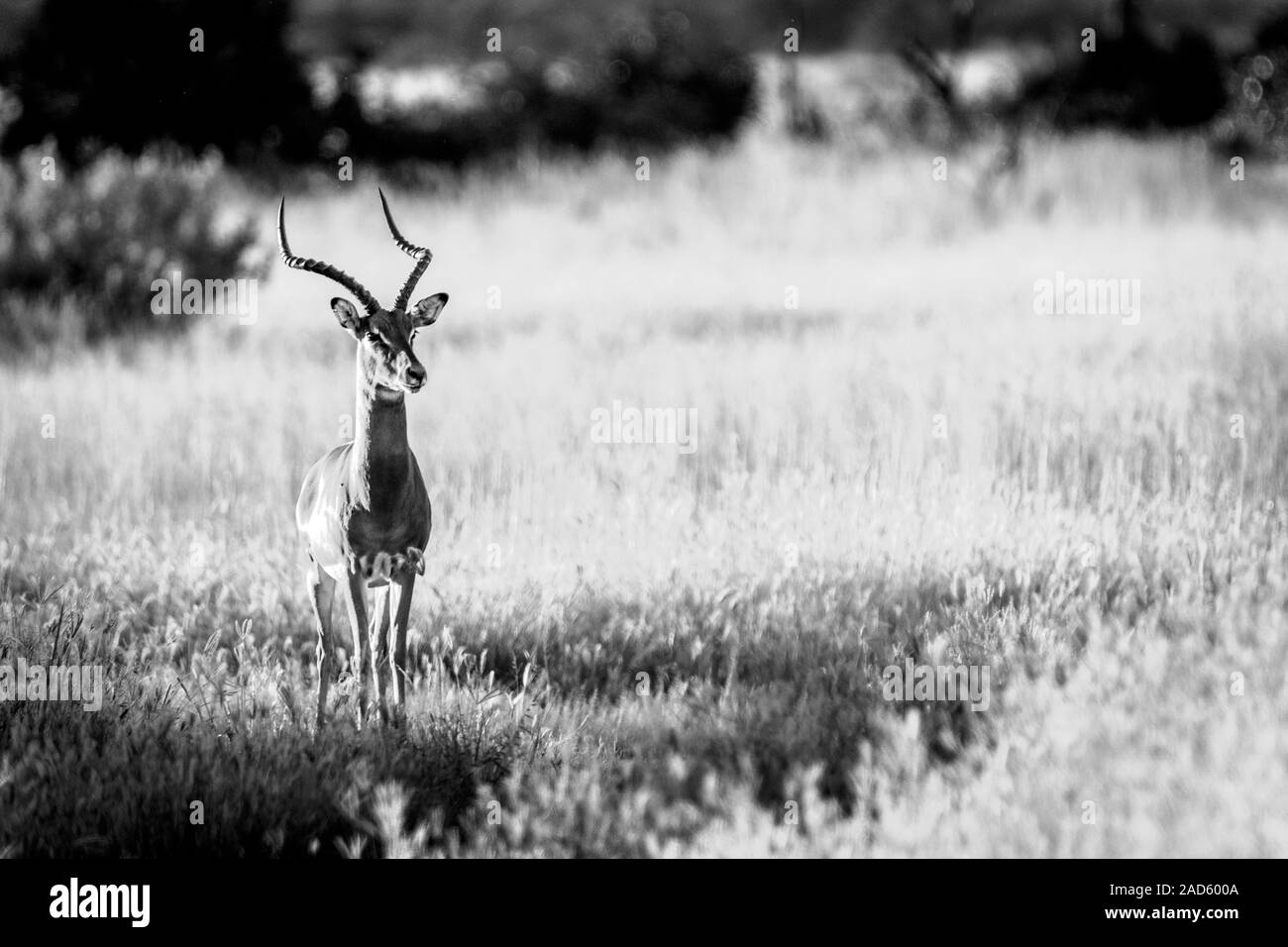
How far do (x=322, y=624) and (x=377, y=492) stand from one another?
696mm

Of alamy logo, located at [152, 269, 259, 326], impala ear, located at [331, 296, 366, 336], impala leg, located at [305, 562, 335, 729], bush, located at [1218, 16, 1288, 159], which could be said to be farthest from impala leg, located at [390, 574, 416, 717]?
bush, located at [1218, 16, 1288, 159]

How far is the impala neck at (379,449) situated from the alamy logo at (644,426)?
3.40 m

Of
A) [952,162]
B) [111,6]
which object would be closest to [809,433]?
[952,162]

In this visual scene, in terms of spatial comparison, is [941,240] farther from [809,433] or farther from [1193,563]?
[1193,563]

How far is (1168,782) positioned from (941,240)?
13.3m

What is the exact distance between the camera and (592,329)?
41.1ft

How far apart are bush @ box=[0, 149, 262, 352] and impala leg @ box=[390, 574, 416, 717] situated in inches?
345

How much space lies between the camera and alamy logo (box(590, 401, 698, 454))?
8.50 metres

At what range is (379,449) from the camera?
5047 mm

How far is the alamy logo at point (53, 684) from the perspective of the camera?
562 centimetres

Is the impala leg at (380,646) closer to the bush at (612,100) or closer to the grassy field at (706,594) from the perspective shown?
the grassy field at (706,594)

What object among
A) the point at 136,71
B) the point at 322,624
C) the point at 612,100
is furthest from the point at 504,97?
the point at 322,624
